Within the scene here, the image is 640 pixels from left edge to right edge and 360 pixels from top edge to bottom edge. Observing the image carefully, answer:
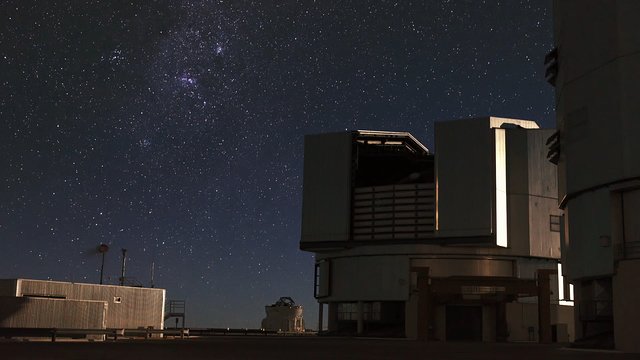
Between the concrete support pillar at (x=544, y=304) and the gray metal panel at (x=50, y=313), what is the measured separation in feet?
101

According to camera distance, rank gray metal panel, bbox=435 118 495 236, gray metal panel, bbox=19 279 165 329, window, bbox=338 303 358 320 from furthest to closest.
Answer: window, bbox=338 303 358 320, gray metal panel, bbox=435 118 495 236, gray metal panel, bbox=19 279 165 329

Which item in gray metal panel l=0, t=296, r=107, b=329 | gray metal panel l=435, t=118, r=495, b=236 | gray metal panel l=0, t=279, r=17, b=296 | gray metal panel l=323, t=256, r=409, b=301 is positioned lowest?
gray metal panel l=0, t=296, r=107, b=329

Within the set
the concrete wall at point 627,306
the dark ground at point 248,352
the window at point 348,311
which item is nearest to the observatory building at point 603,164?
the concrete wall at point 627,306

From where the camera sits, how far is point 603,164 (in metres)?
Result: 36.2

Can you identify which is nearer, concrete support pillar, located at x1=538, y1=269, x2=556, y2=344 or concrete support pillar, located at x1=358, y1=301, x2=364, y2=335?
concrete support pillar, located at x1=538, y1=269, x2=556, y2=344

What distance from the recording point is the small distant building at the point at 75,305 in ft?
172

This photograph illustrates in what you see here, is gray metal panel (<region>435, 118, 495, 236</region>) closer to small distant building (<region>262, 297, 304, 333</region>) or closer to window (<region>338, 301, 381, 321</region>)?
window (<region>338, 301, 381, 321</region>)

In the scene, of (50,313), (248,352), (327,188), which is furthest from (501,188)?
(248,352)

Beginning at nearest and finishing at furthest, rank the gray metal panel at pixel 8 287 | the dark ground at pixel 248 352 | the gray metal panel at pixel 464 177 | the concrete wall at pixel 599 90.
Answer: the dark ground at pixel 248 352
the concrete wall at pixel 599 90
the gray metal panel at pixel 8 287
the gray metal panel at pixel 464 177

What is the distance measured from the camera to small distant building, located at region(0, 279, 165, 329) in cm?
5228

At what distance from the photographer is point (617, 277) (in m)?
34.6

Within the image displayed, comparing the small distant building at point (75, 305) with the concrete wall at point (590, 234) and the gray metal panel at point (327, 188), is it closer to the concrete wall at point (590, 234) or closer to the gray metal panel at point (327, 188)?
the gray metal panel at point (327, 188)

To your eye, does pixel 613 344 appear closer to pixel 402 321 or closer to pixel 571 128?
pixel 571 128

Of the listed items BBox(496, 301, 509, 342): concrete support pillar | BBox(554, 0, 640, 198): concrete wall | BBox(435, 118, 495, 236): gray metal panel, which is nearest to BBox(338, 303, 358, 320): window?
BBox(435, 118, 495, 236): gray metal panel
